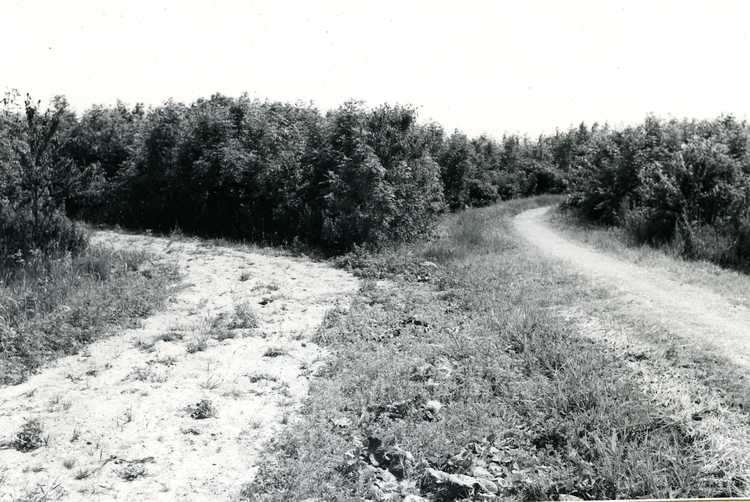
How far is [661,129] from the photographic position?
64.9 feet

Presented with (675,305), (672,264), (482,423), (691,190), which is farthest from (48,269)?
(691,190)

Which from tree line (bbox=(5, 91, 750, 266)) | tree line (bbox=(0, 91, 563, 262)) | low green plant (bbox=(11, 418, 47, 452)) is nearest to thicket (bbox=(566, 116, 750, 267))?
tree line (bbox=(5, 91, 750, 266))

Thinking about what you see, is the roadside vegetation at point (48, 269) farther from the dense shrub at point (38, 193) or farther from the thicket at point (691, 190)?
the thicket at point (691, 190)

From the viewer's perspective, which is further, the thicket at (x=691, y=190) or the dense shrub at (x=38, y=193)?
the thicket at (x=691, y=190)

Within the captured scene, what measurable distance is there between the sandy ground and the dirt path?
4687mm

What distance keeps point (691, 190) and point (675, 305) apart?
7568mm

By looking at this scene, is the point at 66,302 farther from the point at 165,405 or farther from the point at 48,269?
the point at 165,405

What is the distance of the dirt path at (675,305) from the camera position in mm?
6414

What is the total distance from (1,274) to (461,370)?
862 centimetres

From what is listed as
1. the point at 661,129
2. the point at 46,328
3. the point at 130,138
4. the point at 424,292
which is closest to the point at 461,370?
the point at 424,292

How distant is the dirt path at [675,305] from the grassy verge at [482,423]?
120cm

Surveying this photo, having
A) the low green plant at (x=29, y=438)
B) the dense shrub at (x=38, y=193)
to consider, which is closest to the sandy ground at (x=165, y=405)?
the low green plant at (x=29, y=438)

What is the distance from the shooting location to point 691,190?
14.2 meters

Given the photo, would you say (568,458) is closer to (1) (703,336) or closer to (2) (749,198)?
(1) (703,336)
